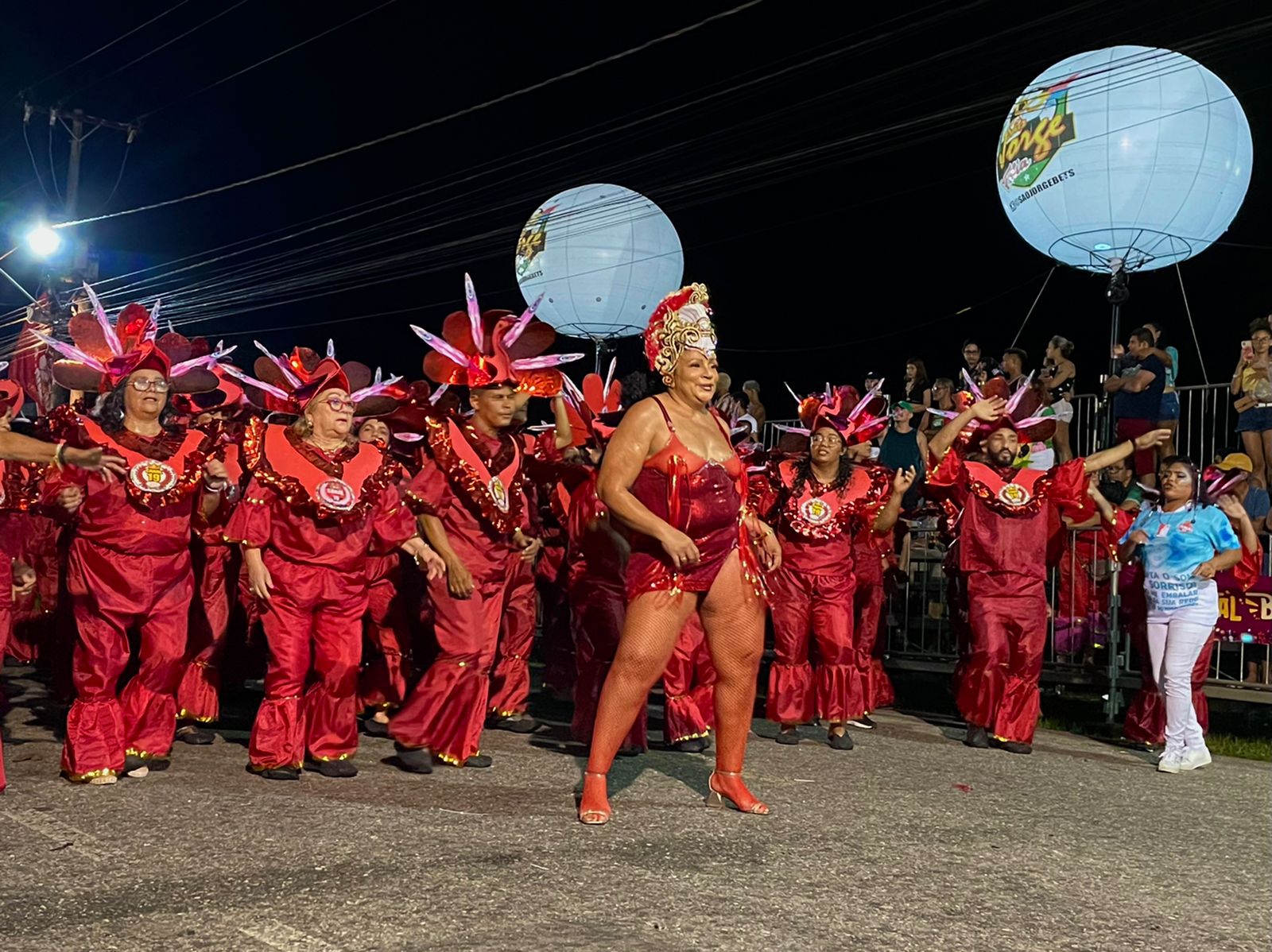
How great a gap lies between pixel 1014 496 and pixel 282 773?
4.40 meters

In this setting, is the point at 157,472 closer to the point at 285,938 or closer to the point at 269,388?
the point at 269,388

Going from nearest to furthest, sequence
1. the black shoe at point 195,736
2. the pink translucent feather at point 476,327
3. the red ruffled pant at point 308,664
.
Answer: the red ruffled pant at point 308,664
the pink translucent feather at point 476,327
the black shoe at point 195,736

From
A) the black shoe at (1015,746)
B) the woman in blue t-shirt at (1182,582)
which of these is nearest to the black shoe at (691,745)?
the black shoe at (1015,746)

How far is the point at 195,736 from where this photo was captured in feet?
22.0

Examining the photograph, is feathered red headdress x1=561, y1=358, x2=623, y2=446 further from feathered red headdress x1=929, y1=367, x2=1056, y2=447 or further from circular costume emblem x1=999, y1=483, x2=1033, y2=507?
circular costume emblem x1=999, y1=483, x2=1033, y2=507

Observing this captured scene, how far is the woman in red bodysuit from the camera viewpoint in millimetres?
4949

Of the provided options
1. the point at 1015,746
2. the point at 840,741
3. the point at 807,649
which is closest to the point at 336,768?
the point at 840,741

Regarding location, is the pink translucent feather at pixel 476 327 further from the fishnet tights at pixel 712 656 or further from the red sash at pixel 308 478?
the fishnet tights at pixel 712 656

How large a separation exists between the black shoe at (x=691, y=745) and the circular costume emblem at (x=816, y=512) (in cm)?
148

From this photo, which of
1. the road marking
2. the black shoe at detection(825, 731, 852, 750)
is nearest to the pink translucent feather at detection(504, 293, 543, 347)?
the black shoe at detection(825, 731, 852, 750)

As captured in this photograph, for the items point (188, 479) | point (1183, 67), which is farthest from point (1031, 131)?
point (188, 479)

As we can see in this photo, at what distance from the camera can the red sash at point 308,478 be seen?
18.9 feet

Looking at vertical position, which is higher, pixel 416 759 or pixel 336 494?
pixel 336 494

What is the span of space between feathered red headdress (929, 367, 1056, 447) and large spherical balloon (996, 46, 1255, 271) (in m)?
3.04
